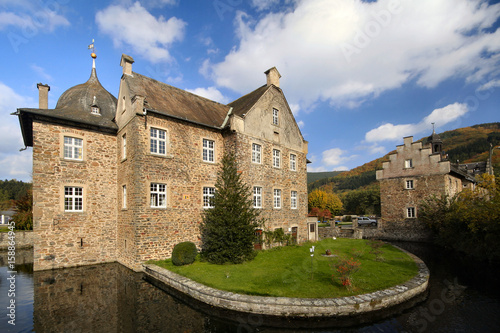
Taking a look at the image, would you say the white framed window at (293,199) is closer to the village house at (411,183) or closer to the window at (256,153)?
the window at (256,153)

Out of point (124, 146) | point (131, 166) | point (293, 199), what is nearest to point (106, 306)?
point (131, 166)

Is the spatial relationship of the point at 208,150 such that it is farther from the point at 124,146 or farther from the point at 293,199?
the point at 293,199

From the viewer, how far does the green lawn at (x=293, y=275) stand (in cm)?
961

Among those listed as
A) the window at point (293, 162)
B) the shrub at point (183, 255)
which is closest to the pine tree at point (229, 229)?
the shrub at point (183, 255)

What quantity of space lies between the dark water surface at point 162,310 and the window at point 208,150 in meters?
8.54

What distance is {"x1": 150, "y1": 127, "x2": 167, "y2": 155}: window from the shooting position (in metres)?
15.5

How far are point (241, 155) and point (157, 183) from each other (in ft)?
20.0

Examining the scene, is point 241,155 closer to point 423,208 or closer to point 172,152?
point 172,152

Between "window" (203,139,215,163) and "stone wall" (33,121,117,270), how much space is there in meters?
6.34

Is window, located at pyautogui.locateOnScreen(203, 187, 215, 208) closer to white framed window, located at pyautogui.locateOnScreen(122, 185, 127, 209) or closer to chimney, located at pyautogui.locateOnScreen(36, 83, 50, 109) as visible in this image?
white framed window, located at pyautogui.locateOnScreen(122, 185, 127, 209)

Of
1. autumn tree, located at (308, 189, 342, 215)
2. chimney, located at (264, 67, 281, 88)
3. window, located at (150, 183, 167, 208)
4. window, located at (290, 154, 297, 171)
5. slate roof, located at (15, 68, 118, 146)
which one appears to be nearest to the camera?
window, located at (150, 183, 167, 208)

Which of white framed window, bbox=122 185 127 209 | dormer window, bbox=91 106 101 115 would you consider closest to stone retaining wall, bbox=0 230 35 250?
dormer window, bbox=91 106 101 115

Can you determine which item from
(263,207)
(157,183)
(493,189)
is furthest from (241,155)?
(493,189)

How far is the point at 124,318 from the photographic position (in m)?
8.31
